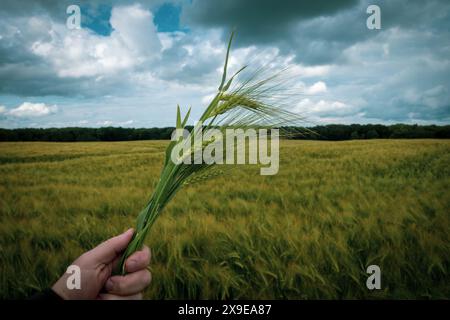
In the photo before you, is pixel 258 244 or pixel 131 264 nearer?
pixel 131 264

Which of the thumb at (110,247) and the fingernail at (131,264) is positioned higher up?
the thumb at (110,247)

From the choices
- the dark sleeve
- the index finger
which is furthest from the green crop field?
the dark sleeve

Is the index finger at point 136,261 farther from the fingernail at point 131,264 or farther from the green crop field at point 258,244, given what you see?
the green crop field at point 258,244

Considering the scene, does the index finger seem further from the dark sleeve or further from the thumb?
the dark sleeve

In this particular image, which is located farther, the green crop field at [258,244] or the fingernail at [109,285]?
the green crop field at [258,244]

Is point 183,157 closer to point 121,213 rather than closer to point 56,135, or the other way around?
point 121,213

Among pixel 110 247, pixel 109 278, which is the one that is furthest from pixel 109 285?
pixel 110 247

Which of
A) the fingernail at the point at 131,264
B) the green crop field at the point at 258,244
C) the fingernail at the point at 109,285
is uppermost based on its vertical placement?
the fingernail at the point at 131,264

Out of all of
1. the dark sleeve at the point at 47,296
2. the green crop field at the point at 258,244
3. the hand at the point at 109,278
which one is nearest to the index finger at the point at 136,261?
the hand at the point at 109,278

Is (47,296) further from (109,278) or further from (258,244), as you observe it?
(258,244)

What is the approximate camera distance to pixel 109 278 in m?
1.03

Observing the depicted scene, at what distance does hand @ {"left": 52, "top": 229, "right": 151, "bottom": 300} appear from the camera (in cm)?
99

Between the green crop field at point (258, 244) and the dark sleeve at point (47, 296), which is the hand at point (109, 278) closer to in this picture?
the dark sleeve at point (47, 296)

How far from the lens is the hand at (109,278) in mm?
994
